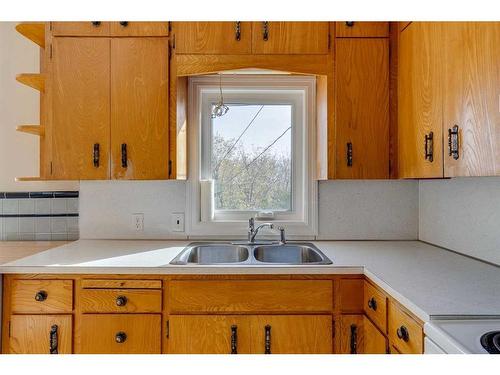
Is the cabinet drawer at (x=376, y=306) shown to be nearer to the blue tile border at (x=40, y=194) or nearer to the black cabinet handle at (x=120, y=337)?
the black cabinet handle at (x=120, y=337)

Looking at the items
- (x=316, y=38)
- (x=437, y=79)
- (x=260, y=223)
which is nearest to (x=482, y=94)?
(x=437, y=79)

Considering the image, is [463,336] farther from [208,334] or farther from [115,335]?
[115,335]

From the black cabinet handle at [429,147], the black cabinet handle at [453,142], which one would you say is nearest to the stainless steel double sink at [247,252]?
the black cabinet handle at [429,147]

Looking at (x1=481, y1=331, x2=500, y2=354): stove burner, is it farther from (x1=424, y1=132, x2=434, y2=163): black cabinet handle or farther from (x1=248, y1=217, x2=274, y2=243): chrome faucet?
(x1=248, y1=217, x2=274, y2=243): chrome faucet

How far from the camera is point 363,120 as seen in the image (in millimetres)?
1830

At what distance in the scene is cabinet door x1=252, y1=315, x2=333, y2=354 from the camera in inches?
59.8

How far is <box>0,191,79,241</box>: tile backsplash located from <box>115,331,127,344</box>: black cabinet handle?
89 cm

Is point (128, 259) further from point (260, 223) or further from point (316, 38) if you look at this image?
point (316, 38)

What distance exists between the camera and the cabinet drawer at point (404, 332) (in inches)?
41.0

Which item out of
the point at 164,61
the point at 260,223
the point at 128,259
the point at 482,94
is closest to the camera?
the point at 482,94

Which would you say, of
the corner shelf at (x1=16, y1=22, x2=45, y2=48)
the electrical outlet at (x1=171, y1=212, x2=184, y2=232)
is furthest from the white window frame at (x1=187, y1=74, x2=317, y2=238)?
the corner shelf at (x1=16, y1=22, x2=45, y2=48)

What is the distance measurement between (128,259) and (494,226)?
1663mm

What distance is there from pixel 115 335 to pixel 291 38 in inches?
66.6

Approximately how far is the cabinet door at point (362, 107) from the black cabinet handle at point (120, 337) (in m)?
1.31
